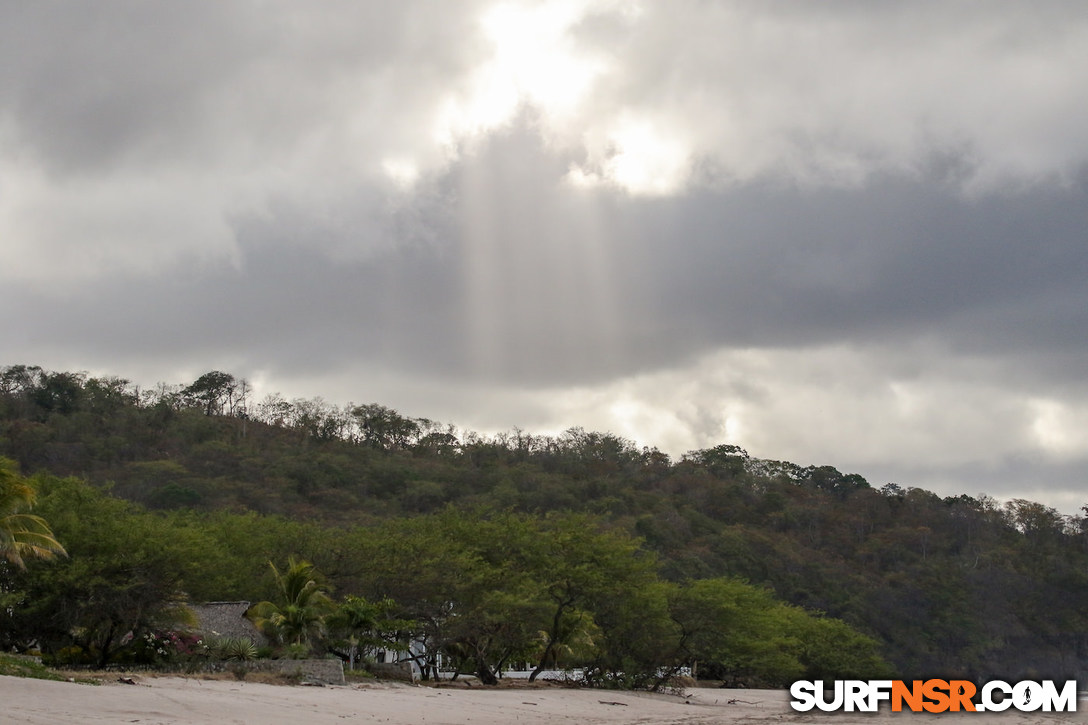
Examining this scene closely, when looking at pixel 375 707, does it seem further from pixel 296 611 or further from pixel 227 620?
pixel 227 620

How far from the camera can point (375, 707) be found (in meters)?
24.0

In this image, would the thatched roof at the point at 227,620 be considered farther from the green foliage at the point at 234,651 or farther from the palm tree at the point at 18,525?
the palm tree at the point at 18,525

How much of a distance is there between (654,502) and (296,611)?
83278mm

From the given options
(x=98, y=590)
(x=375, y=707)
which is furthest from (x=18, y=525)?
(x=375, y=707)

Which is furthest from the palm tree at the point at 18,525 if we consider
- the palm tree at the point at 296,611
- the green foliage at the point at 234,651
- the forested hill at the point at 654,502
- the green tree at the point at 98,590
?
the forested hill at the point at 654,502

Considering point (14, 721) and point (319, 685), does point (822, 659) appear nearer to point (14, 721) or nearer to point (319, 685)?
point (319, 685)

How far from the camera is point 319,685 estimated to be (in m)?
28.0

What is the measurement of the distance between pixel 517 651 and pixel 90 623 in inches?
650

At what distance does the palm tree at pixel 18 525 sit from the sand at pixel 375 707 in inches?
190

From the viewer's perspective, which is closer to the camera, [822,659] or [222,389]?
[822,659]

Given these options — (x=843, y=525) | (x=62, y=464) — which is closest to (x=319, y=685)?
→ (x=62, y=464)

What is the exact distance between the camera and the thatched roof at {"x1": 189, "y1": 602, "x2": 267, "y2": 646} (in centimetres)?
3469

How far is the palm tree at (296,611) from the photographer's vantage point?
108 ft

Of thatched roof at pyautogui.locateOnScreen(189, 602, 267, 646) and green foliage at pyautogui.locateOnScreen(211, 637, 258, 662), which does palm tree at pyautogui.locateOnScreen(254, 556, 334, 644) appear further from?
green foliage at pyautogui.locateOnScreen(211, 637, 258, 662)
